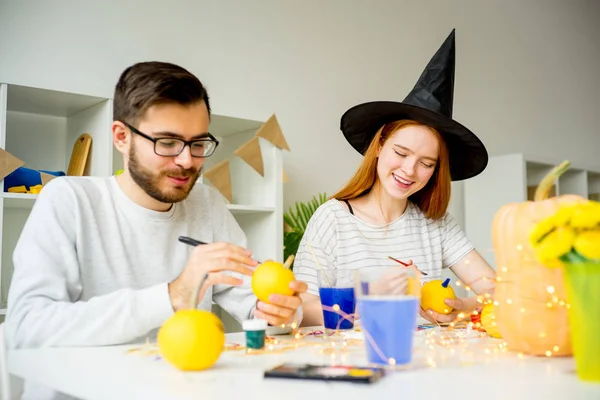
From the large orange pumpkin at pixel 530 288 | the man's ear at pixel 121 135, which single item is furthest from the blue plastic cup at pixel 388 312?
the man's ear at pixel 121 135

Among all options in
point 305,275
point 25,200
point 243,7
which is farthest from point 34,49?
point 305,275

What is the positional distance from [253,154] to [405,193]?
88cm

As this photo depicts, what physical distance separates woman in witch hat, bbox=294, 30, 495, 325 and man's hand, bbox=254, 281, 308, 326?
2.02 ft

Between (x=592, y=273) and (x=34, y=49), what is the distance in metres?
2.39

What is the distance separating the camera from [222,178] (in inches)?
111

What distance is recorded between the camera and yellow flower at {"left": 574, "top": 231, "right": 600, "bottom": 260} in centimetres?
84

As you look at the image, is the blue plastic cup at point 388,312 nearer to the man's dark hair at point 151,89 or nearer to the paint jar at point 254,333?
the paint jar at point 254,333

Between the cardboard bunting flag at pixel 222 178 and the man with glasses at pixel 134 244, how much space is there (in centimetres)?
93

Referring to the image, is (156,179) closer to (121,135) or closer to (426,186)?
(121,135)

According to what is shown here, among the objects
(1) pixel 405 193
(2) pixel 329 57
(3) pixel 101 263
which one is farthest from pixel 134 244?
(2) pixel 329 57

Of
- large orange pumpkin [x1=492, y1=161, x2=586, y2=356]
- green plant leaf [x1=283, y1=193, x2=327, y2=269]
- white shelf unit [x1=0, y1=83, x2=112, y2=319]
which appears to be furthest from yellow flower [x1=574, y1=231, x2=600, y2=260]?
green plant leaf [x1=283, y1=193, x2=327, y2=269]

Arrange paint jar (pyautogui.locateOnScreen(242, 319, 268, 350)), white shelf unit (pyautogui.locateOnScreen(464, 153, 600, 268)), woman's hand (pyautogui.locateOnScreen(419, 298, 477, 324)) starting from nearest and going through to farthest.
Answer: paint jar (pyautogui.locateOnScreen(242, 319, 268, 350)) → woman's hand (pyautogui.locateOnScreen(419, 298, 477, 324)) → white shelf unit (pyautogui.locateOnScreen(464, 153, 600, 268))

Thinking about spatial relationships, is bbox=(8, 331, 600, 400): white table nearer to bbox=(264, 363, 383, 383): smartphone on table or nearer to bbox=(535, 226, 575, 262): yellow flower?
bbox=(264, 363, 383, 383): smartphone on table

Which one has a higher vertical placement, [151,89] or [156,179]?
[151,89]
